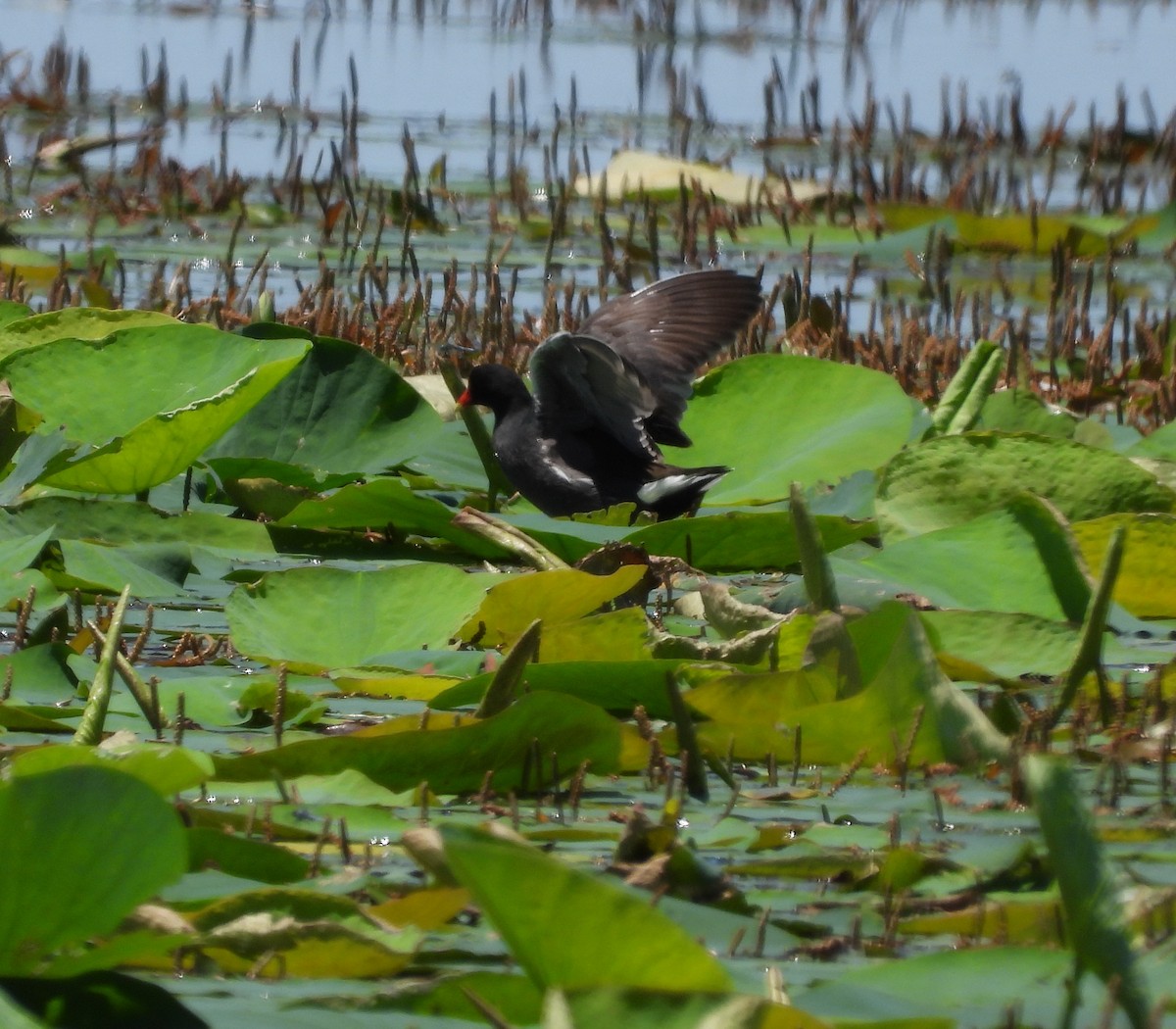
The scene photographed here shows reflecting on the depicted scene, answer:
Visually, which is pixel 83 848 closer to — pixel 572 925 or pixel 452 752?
pixel 572 925

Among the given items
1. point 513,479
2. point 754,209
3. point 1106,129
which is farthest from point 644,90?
point 513,479

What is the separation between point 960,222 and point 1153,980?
708 cm

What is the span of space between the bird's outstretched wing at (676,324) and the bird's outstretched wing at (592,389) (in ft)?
0.26

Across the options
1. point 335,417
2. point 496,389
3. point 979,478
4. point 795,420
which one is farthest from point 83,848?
point 496,389

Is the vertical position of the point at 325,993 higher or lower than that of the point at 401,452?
higher

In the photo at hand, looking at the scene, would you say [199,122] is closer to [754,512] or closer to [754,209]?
[754,209]

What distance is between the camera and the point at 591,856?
1863 mm

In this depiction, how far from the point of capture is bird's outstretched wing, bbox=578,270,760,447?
15.4 ft

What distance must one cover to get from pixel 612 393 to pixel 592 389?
0.16ft

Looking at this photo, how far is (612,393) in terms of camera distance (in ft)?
15.2

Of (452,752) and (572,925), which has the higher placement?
(572,925)

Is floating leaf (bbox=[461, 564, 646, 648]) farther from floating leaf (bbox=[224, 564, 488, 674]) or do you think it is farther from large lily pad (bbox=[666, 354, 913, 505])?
large lily pad (bbox=[666, 354, 913, 505])

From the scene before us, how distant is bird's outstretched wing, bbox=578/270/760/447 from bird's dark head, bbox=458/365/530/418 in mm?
218

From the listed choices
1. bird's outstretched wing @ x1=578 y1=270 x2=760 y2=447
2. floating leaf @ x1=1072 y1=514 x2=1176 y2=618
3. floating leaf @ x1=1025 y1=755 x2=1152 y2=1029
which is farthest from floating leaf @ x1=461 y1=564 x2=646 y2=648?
bird's outstretched wing @ x1=578 y1=270 x2=760 y2=447
